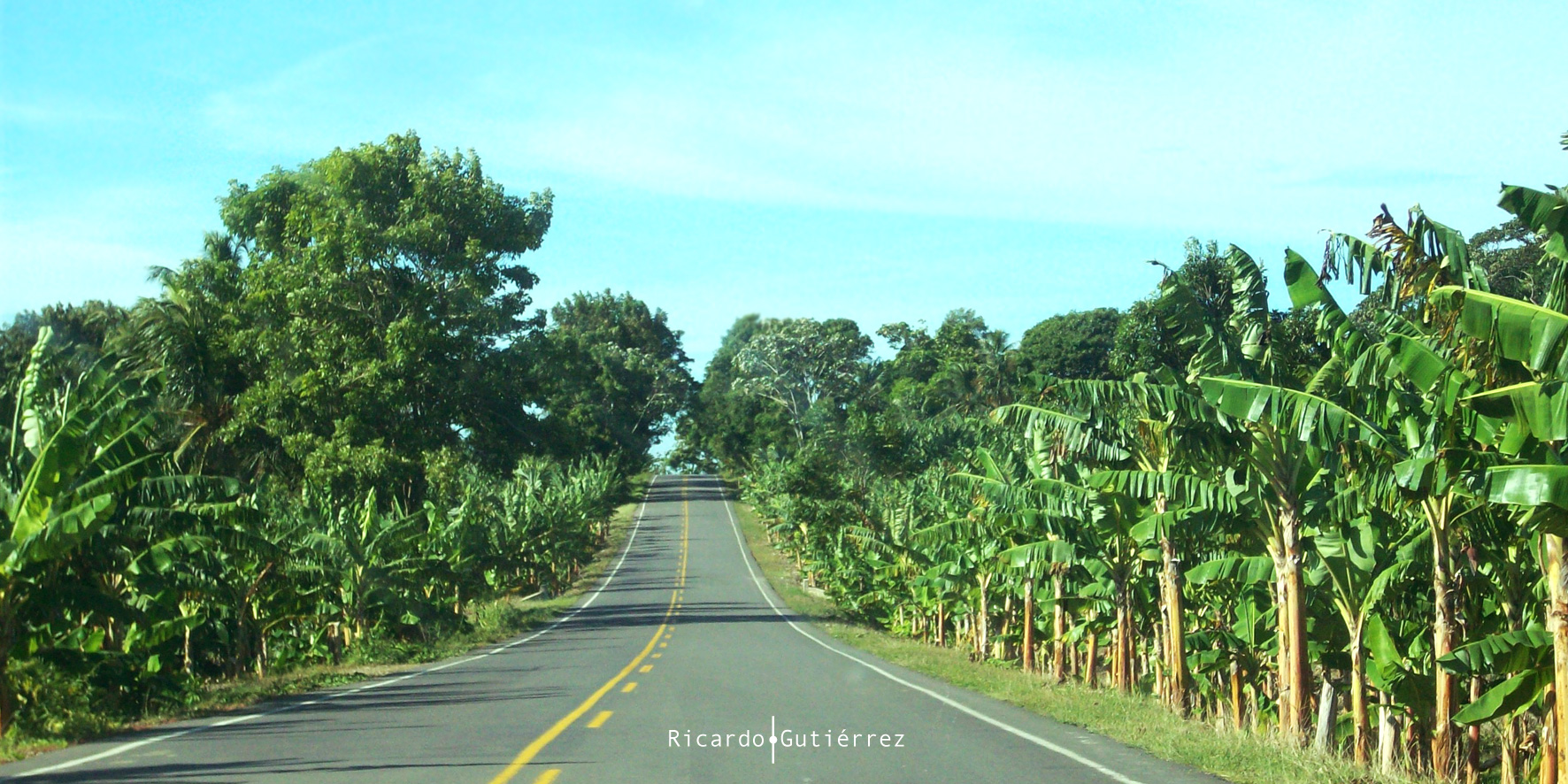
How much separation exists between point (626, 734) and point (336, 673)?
1133 centimetres

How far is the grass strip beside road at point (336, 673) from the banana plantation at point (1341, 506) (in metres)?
10.8

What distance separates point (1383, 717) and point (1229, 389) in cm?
707

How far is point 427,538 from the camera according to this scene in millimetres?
32469

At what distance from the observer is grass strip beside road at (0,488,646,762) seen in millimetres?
12062

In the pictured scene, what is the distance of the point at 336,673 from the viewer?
69.6 feet

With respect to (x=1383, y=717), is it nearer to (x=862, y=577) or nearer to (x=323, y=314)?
(x=323, y=314)

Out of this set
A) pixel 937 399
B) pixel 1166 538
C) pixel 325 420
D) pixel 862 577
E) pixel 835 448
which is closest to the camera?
pixel 1166 538

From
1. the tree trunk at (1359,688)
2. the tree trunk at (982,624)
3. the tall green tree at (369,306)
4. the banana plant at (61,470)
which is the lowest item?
the tree trunk at (982,624)

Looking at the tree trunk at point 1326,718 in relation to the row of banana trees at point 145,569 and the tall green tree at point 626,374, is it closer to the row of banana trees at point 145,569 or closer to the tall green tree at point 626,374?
the row of banana trees at point 145,569

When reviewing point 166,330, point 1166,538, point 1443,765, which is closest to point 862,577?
point 166,330

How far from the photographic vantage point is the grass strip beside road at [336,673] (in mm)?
12062

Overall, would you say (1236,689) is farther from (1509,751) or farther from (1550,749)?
(1550,749)

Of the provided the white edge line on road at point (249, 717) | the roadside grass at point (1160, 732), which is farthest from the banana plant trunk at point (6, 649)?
the roadside grass at point (1160, 732)

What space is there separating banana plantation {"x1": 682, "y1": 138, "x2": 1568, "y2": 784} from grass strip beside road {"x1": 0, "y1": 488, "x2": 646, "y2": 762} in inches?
425
